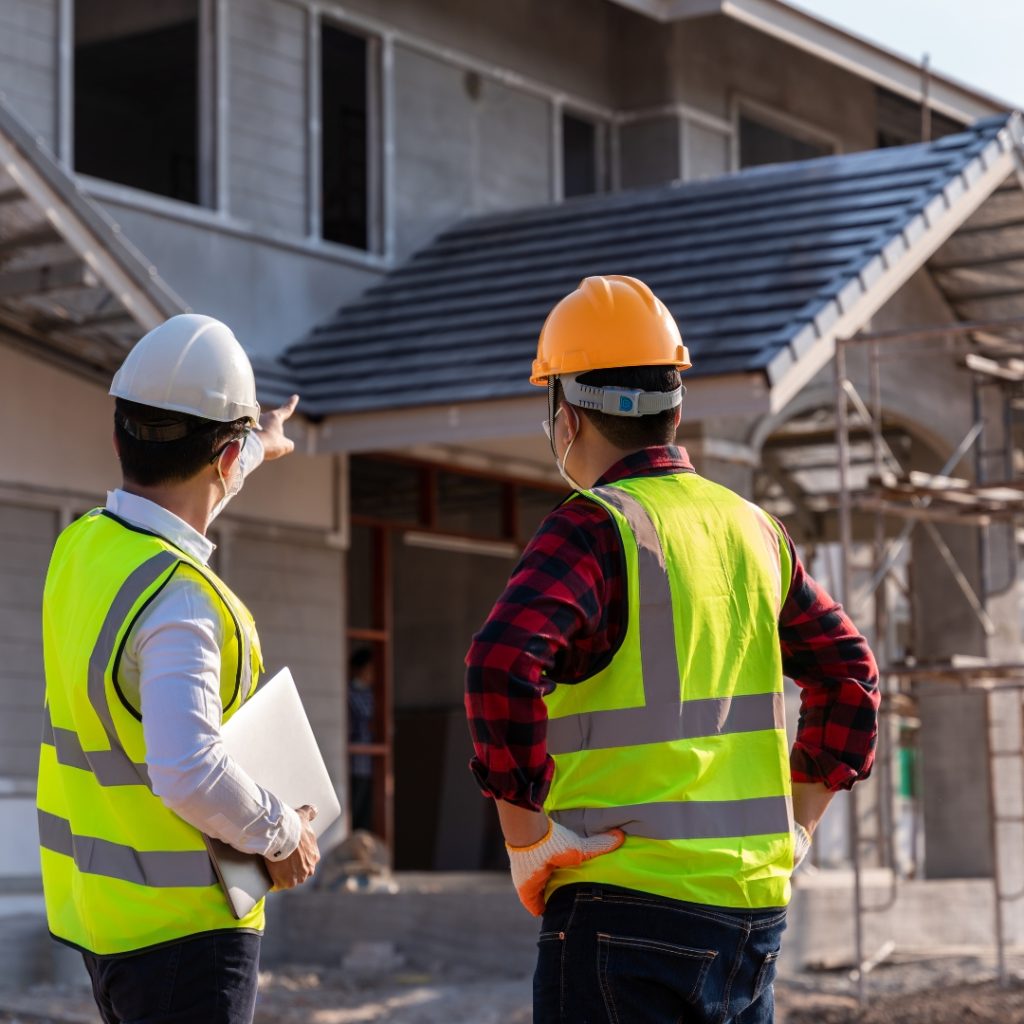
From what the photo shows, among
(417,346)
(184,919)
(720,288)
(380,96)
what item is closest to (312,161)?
(380,96)

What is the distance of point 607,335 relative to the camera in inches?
141

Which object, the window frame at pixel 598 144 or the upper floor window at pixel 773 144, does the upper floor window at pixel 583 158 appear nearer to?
the window frame at pixel 598 144

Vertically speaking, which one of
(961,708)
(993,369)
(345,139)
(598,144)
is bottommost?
(961,708)

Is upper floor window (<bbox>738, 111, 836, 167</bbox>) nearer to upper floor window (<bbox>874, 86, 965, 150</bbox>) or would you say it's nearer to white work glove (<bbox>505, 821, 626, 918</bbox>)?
upper floor window (<bbox>874, 86, 965, 150</bbox>)

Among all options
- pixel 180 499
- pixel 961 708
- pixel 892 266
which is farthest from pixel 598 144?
pixel 180 499

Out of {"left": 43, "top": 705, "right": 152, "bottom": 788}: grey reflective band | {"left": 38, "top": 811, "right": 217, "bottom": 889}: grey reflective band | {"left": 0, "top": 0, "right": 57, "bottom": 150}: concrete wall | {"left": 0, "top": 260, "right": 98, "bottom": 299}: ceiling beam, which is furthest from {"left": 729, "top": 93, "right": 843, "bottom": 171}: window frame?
{"left": 38, "top": 811, "right": 217, "bottom": 889}: grey reflective band

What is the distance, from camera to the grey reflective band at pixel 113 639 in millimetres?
3494

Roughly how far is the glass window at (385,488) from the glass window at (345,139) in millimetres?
1902

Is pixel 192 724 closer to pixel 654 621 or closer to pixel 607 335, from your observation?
pixel 654 621

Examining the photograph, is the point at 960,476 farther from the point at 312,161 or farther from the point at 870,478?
the point at 312,161

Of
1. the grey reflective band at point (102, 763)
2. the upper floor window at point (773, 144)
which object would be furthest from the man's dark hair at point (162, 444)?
the upper floor window at point (773, 144)

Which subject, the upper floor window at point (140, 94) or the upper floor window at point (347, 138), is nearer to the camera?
the upper floor window at point (140, 94)

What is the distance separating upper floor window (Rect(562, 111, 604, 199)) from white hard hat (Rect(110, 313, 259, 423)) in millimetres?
14753

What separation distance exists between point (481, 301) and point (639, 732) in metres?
10.9
